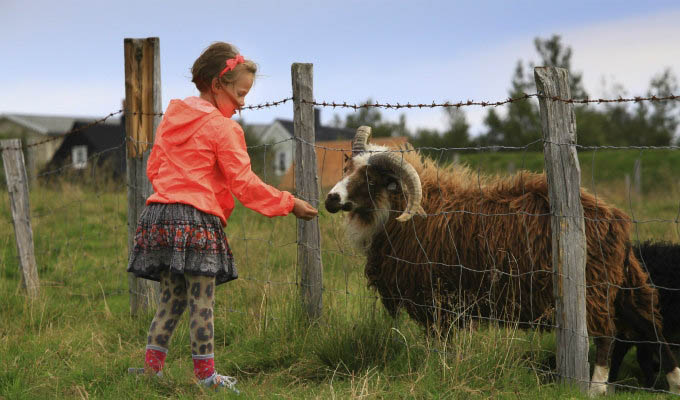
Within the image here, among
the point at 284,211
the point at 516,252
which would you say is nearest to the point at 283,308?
the point at 284,211

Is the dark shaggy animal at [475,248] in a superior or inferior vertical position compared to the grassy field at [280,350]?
superior

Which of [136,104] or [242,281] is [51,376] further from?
[136,104]

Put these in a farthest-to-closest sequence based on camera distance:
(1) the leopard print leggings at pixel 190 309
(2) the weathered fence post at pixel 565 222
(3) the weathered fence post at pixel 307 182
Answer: (3) the weathered fence post at pixel 307 182 < (2) the weathered fence post at pixel 565 222 < (1) the leopard print leggings at pixel 190 309

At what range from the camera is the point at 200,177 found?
13.7 feet

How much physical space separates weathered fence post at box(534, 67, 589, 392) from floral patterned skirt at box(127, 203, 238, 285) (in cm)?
221

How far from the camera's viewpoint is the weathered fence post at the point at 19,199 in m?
7.94

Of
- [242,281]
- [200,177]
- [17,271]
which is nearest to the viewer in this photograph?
[200,177]

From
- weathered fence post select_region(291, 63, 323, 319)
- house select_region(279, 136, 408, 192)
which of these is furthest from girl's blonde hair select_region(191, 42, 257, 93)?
weathered fence post select_region(291, 63, 323, 319)

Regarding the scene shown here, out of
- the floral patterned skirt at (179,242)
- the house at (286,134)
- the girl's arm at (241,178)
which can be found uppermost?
the house at (286,134)

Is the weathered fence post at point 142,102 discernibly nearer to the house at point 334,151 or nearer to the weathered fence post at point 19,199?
the house at point 334,151

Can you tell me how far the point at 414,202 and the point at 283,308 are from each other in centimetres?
138

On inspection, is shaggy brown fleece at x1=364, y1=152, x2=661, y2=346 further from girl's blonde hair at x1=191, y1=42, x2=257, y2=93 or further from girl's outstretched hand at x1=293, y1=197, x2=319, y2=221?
girl's blonde hair at x1=191, y1=42, x2=257, y2=93

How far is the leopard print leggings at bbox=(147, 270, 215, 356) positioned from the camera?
4.24 meters

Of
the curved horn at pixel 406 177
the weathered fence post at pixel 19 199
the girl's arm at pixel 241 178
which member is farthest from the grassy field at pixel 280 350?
the girl's arm at pixel 241 178
